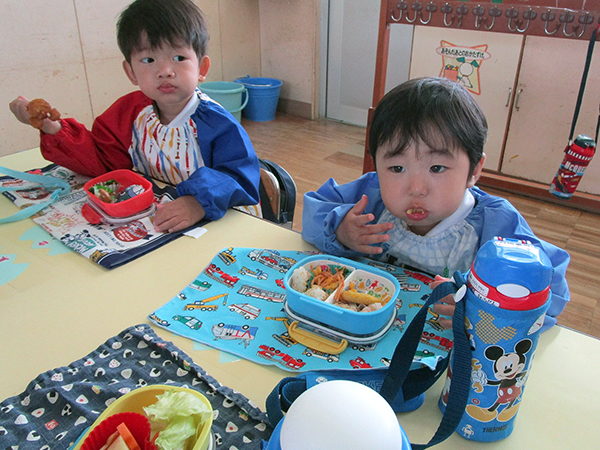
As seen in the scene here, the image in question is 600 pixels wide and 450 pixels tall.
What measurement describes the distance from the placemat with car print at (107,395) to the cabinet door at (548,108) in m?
2.46

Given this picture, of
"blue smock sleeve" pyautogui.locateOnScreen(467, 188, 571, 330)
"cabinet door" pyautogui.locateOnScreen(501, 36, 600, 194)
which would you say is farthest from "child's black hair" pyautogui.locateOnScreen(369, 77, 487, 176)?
"cabinet door" pyautogui.locateOnScreen(501, 36, 600, 194)

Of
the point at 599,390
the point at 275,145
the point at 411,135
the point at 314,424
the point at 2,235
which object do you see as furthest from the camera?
the point at 275,145

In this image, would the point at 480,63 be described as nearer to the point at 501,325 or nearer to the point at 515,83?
the point at 515,83

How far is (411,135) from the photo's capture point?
0.75 metres

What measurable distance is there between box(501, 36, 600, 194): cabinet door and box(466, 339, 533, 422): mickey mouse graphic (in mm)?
2310

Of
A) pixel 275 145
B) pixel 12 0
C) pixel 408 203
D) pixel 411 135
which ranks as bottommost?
pixel 275 145

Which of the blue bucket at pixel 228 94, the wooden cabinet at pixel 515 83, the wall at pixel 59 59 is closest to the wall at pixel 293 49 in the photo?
the blue bucket at pixel 228 94

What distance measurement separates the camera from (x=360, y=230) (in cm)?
86

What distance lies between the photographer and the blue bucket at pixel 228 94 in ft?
10.8

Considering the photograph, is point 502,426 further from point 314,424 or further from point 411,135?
point 411,135

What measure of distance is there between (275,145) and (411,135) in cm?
259

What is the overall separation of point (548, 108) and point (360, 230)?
2092mm

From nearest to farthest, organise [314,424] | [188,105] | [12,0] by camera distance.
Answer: [314,424] → [188,105] → [12,0]

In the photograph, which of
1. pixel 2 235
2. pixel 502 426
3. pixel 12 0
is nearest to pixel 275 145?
A: pixel 12 0
